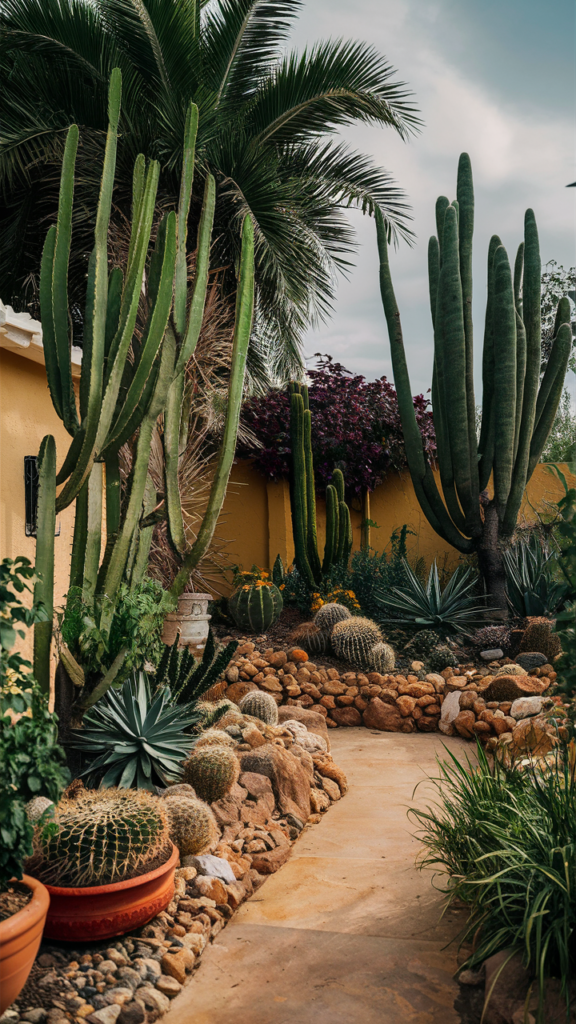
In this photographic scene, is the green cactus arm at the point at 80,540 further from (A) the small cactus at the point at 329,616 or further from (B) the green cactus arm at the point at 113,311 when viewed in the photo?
(A) the small cactus at the point at 329,616

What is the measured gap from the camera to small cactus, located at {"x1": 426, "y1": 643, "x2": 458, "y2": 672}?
269 inches

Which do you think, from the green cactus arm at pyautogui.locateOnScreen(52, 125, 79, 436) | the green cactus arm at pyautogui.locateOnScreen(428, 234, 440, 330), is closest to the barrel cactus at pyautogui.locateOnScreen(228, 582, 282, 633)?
the green cactus arm at pyautogui.locateOnScreen(428, 234, 440, 330)

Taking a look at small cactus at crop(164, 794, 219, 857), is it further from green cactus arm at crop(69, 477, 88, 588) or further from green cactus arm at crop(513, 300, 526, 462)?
green cactus arm at crop(513, 300, 526, 462)

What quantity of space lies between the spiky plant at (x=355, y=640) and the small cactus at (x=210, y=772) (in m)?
3.06

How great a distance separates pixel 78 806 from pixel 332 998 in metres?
1.13

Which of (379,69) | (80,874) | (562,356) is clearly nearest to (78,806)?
(80,874)

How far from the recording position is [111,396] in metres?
3.64

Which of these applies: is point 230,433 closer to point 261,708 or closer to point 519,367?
point 261,708

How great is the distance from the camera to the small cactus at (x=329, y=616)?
721cm

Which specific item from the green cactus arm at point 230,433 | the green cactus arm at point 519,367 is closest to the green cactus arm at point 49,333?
the green cactus arm at point 230,433

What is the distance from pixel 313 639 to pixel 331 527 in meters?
1.58

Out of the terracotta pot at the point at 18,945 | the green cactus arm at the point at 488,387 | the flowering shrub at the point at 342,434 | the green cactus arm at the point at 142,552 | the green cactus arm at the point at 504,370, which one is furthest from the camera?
the flowering shrub at the point at 342,434

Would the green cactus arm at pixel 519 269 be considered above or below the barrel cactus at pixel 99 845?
above

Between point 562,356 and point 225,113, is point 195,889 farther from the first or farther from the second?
point 225,113
